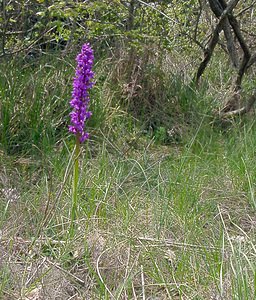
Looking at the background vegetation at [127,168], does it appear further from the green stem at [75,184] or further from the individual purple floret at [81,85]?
the individual purple floret at [81,85]

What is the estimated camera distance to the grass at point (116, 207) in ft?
7.17

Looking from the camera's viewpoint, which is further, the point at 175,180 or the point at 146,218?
the point at 175,180

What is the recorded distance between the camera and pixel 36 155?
3.73 m

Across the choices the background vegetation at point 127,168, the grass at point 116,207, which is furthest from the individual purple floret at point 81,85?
the background vegetation at point 127,168

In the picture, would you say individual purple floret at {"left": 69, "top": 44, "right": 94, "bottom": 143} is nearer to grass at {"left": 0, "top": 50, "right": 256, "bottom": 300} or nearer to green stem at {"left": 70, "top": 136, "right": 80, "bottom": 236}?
green stem at {"left": 70, "top": 136, "right": 80, "bottom": 236}

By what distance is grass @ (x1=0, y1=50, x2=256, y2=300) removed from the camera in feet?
7.17

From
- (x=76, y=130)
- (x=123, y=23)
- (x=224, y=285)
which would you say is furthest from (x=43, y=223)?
(x=123, y=23)

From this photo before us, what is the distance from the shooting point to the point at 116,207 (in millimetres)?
2920

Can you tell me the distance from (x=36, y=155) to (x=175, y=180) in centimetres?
102

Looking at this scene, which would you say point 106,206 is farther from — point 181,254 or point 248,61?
point 248,61

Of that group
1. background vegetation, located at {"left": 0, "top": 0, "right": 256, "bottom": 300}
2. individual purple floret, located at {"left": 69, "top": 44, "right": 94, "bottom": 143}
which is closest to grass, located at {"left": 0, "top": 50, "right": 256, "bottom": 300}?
background vegetation, located at {"left": 0, "top": 0, "right": 256, "bottom": 300}

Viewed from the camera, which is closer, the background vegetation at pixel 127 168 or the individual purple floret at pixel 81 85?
the background vegetation at pixel 127 168

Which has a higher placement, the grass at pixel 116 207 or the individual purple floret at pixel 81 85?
the individual purple floret at pixel 81 85

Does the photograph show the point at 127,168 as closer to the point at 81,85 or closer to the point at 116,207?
the point at 116,207
